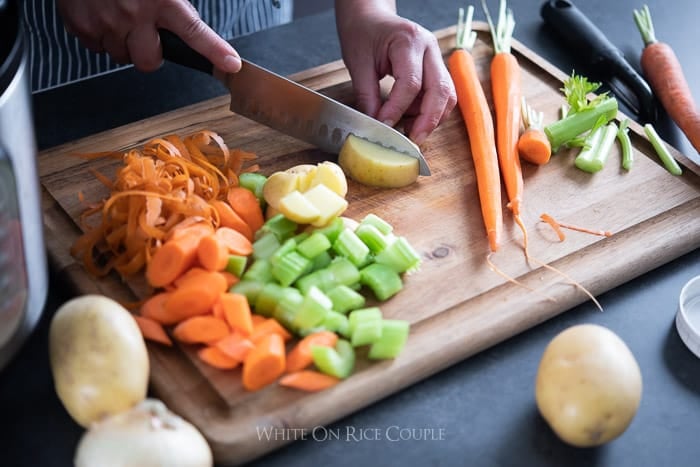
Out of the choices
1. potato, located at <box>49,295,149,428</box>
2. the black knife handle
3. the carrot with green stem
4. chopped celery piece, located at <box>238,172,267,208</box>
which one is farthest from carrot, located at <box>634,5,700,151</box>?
potato, located at <box>49,295,149,428</box>

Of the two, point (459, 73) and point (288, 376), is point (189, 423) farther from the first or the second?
point (459, 73)

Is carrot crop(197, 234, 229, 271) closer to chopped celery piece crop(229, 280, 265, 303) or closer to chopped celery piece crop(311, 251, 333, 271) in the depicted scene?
chopped celery piece crop(229, 280, 265, 303)

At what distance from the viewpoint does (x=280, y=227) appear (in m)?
1.78

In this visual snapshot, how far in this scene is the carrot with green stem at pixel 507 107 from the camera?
2.01 m

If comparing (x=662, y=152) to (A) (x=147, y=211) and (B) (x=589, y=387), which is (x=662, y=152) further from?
(A) (x=147, y=211)

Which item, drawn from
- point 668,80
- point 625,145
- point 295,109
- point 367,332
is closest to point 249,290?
point 367,332

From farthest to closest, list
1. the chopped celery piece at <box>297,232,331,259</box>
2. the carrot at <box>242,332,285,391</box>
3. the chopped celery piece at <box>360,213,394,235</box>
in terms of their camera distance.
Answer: the chopped celery piece at <box>360,213,394,235</box>, the chopped celery piece at <box>297,232,331,259</box>, the carrot at <box>242,332,285,391</box>

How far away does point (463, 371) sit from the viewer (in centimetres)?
164

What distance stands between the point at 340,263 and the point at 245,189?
32 centimetres

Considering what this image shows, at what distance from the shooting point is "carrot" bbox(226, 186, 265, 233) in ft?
6.04

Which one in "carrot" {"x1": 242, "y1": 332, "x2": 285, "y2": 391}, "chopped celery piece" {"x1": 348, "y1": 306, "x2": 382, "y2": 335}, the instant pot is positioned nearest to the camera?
the instant pot

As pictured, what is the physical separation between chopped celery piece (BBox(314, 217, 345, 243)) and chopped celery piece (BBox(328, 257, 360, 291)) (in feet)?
0.22

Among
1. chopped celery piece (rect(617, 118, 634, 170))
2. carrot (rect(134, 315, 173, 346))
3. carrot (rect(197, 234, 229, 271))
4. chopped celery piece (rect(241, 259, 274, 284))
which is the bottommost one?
carrot (rect(134, 315, 173, 346))

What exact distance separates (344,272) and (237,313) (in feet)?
0.81
